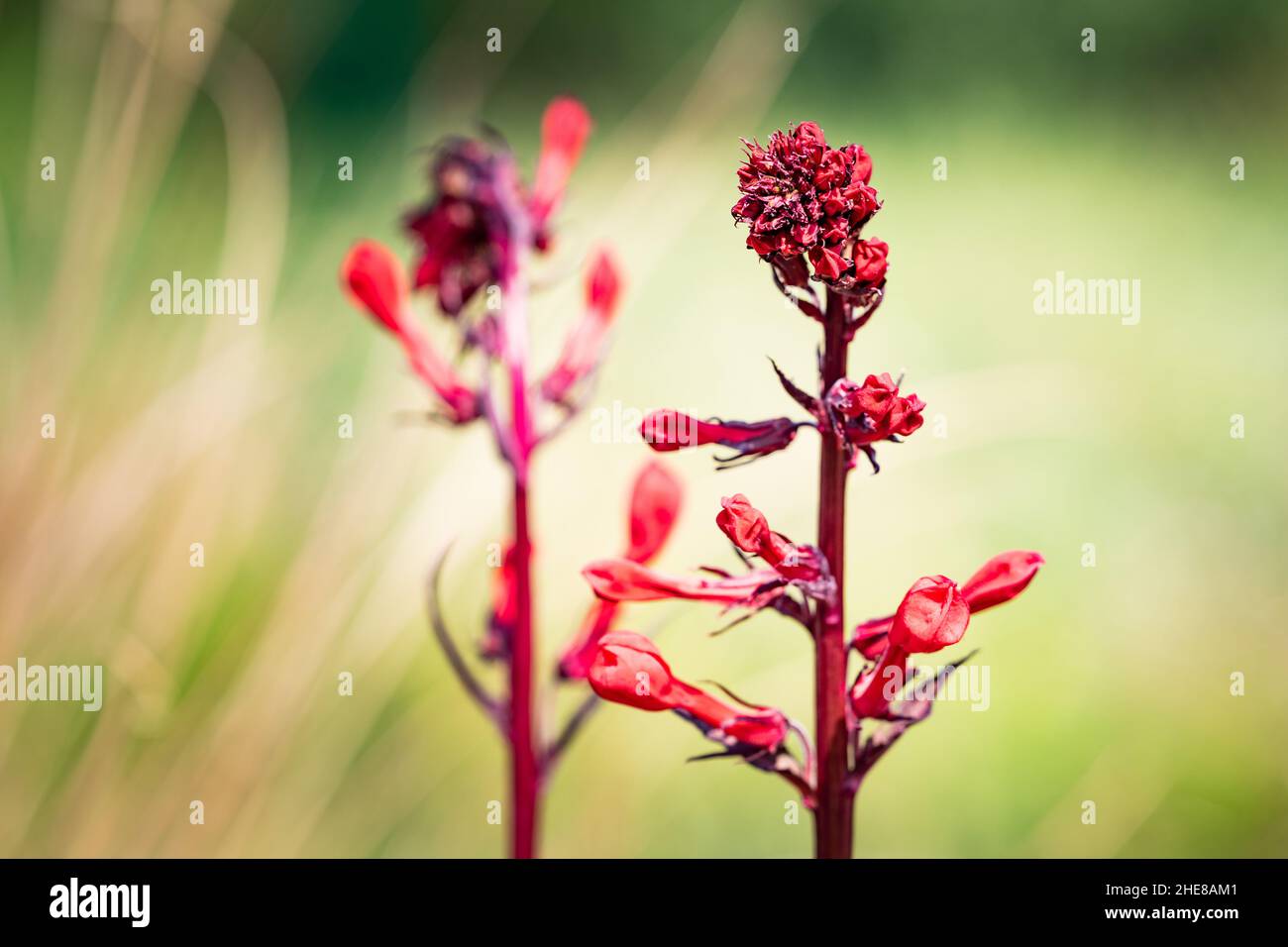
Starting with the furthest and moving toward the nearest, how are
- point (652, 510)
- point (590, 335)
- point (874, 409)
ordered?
point (590, 335) → point (652, 510) → point (874, 409)

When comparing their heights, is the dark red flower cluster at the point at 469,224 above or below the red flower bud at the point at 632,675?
above

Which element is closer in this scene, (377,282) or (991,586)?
(991,586)

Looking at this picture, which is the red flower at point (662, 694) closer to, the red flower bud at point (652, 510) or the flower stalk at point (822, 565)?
the flower stalk at point (822, 565)

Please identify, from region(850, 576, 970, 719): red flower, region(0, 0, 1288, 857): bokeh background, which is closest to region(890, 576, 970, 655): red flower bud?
region(850, 576, 970, 719): red flower

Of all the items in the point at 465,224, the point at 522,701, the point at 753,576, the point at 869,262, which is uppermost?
the point at 465,224

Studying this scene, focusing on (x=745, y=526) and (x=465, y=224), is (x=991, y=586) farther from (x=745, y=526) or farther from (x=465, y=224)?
(x=465, y=224)

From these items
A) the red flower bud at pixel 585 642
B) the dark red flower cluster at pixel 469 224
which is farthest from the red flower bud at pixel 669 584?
the dark red flower cluster at pixel 469 224

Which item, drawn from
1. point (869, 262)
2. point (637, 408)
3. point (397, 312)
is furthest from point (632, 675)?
point (637, 408)
